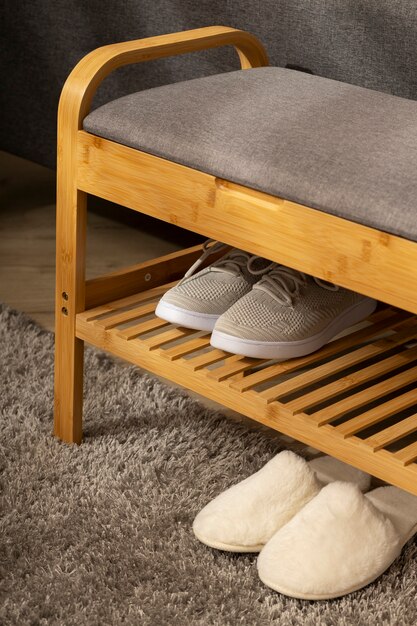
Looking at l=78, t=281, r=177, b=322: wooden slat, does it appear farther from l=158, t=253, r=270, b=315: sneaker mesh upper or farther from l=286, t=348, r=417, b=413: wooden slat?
l=286, t=348, r=417, b=413: wooden slat

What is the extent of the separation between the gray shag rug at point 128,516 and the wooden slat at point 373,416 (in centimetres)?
17

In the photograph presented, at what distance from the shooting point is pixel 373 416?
1145 mm

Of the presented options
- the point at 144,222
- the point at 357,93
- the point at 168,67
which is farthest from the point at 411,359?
the point at 144,222

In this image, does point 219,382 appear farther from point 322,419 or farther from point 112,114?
point 112,114

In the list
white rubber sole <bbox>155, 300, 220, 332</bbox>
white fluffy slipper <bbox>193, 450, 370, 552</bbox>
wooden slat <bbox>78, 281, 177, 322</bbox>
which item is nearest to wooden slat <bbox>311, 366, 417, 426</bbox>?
white fluffy slipper <bbox>193, 450, 370, 552</bbox>

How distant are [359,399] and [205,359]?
201 millimetres

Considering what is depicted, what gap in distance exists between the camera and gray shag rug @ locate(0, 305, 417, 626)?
1095 mm

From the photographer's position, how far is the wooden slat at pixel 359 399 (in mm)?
1140

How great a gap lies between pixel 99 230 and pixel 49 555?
3.49 ft

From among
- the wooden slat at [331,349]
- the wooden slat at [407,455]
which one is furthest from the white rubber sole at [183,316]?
the wooden slat at [407,455]

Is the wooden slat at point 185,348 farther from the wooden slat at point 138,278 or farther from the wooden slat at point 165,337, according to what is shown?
the wooden slat at point 138,278

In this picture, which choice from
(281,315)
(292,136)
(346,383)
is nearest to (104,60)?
(292,136)

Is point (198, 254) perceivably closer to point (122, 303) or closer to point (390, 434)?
point (122, 303)

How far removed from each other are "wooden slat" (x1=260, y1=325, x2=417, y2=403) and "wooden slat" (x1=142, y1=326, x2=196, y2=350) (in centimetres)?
15
